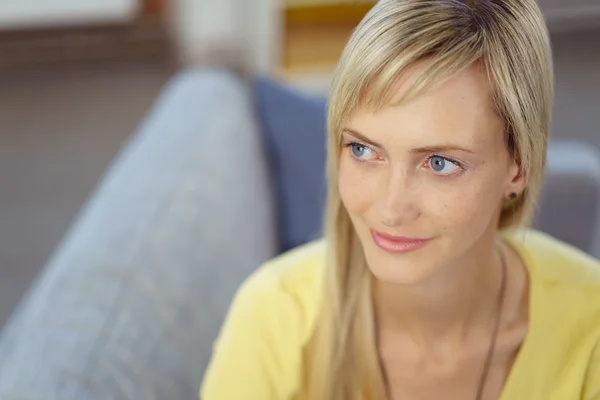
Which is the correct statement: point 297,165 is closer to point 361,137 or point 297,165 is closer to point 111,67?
point 361,137

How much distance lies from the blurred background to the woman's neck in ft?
5.13

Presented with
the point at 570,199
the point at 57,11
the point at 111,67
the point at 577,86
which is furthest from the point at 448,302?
the point at 57,11

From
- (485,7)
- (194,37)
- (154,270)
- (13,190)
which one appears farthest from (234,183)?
(194,37)

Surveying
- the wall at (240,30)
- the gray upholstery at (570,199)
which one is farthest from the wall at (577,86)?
the wall at (240,30)

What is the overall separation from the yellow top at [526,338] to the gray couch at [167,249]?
115 millimetres

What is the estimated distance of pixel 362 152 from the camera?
80 cm

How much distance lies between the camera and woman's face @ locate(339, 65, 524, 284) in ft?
2.43

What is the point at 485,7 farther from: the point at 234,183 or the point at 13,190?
the point at 13,190

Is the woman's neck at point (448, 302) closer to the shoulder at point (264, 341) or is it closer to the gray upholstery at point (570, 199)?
the shoulder at point (264, 341)

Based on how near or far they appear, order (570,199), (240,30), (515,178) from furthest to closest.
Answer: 1. (240,30)
2. (570,199)
3. (515,178)

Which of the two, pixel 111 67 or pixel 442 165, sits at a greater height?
pixel 442 165

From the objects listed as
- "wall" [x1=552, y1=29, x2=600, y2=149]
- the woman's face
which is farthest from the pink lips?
"wall" [x1=552, y1=29, x2=600, y2=149]

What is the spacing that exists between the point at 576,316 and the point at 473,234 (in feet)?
0.67

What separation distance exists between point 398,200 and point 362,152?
6 cm
